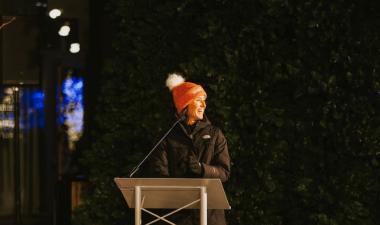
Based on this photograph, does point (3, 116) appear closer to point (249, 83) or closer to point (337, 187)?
point (249, 83)

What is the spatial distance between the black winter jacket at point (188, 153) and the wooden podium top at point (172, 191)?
39cm

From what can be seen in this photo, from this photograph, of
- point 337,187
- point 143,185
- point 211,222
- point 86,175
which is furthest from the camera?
point 86,175

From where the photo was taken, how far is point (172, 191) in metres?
6.55

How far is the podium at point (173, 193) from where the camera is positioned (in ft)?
21.3

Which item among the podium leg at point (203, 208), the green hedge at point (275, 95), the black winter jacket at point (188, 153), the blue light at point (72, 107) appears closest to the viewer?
the podium leg at point (203, 208)

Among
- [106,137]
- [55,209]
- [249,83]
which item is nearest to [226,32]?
[249,83]

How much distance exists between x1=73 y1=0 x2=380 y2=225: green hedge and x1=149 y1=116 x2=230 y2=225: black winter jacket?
143 cm

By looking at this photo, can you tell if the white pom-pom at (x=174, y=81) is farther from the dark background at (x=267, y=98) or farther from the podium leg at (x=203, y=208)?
the podium leg at (x=203, y=208)

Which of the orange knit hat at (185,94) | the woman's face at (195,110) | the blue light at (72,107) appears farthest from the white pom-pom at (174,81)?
the blue light at (72,107)

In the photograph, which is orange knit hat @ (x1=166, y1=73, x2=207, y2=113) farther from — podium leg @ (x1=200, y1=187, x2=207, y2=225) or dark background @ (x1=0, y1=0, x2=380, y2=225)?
dark background @ (x1=0, y1=0, x2=380, y2=225)

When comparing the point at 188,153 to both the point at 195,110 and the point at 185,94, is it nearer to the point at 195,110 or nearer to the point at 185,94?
the point at 195,110

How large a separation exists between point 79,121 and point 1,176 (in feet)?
3.77

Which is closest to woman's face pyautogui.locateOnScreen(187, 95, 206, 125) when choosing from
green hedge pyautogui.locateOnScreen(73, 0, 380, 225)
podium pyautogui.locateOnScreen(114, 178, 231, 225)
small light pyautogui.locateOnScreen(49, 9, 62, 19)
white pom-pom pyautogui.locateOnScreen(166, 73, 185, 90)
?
white pom-pom pyautogui.locateOnScreen(166, 73, 185, 90)

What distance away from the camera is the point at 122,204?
892 cm
